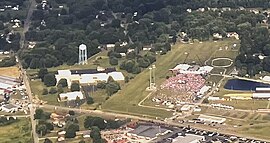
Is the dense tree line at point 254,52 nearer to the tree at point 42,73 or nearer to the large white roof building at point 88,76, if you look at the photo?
the large white roof building at point 88,76

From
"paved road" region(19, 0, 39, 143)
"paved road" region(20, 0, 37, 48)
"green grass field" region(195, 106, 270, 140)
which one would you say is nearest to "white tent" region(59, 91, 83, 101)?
"paved road" region(19, 0, 39, 143)

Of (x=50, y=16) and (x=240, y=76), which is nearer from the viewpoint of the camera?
(x=240, y=76)

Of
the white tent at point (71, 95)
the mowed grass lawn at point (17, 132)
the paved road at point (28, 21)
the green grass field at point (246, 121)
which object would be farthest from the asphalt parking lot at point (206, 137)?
the paved road at point (28, 21)

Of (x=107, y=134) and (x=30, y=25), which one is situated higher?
(x=30, y=25)

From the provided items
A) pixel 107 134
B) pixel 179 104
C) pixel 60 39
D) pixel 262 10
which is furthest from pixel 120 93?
pixel 262 10

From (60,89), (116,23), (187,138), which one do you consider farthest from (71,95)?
(116,23)

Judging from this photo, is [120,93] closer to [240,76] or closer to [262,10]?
[240,76]

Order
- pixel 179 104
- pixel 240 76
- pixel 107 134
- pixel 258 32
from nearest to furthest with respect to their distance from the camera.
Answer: pixel 107 134 < pixel 179 104 < pixel 240 76 < pixel 258 32
